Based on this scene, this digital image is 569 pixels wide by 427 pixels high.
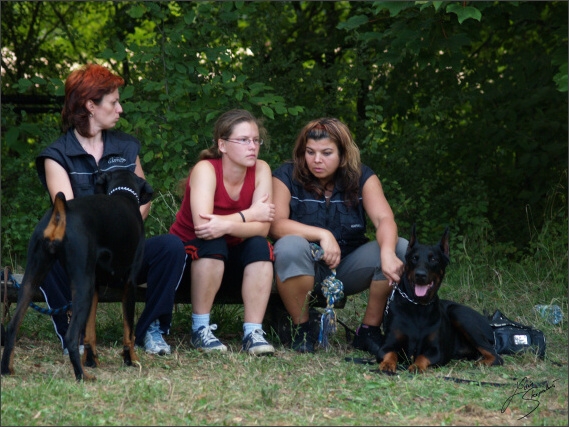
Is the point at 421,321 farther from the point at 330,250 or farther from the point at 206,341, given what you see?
the point at 206,341

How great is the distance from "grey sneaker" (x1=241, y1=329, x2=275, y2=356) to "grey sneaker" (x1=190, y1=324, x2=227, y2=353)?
5.4 inches

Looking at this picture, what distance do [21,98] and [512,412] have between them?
7.16m

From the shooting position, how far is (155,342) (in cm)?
517

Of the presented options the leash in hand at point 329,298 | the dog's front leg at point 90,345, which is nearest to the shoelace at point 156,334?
the dog's front leg at point 90,345

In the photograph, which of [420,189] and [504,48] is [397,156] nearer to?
[420,189]

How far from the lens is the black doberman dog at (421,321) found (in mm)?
4902

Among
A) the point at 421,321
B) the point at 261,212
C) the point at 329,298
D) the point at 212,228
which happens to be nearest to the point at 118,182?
the point at 212,228

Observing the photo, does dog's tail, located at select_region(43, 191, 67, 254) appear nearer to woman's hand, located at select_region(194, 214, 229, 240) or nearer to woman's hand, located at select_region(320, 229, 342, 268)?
woman's hand, located at select_region(194, 214, 229, 240)

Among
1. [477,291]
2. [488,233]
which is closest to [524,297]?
[477,291]

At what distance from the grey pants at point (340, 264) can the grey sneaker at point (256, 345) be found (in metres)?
0.37

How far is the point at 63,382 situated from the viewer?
4129 mm

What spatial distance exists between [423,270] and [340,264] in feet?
2.66

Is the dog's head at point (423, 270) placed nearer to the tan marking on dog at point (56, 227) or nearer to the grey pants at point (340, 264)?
the grey pants at point (340, 264)

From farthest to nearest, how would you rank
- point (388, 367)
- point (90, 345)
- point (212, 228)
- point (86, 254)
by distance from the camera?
point (212, 228), point (388, 367), point (90, 345), point (86, 254)
